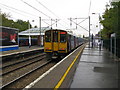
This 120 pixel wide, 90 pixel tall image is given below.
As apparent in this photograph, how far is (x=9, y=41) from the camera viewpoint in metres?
22.5

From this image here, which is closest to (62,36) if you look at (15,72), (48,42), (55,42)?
(55,42)

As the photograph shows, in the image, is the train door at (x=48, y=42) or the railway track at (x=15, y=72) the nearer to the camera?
the railway track at (x=15, y=72)

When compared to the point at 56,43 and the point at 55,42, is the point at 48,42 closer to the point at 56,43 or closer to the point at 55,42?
the point at 55,42

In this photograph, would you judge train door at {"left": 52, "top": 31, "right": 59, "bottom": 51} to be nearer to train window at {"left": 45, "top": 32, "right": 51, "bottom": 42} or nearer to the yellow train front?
the yellow train front

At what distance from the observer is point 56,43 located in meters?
15.2

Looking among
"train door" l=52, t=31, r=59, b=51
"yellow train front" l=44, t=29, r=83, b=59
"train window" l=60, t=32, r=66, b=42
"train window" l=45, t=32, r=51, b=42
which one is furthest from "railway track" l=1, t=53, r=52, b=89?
"train window" l=60, t=32, r=66, b=42

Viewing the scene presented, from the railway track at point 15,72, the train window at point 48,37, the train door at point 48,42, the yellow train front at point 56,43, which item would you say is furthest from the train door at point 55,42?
the railway track at point 15,72

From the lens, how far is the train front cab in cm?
1518

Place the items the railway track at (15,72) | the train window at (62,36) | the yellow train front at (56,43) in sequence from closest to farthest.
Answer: the railway track at (15,72) → the yellow train front at (56,43) → the train window at (62,36)

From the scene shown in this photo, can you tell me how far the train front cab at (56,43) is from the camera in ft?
49.8

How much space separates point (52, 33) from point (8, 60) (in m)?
5.27

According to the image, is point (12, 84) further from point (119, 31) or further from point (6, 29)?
point (6, 29)

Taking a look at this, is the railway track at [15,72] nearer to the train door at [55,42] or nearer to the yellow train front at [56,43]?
the yellow train front at [56,43]

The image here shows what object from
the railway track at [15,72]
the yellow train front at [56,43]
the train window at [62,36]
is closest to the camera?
the railway track at [15,72]
